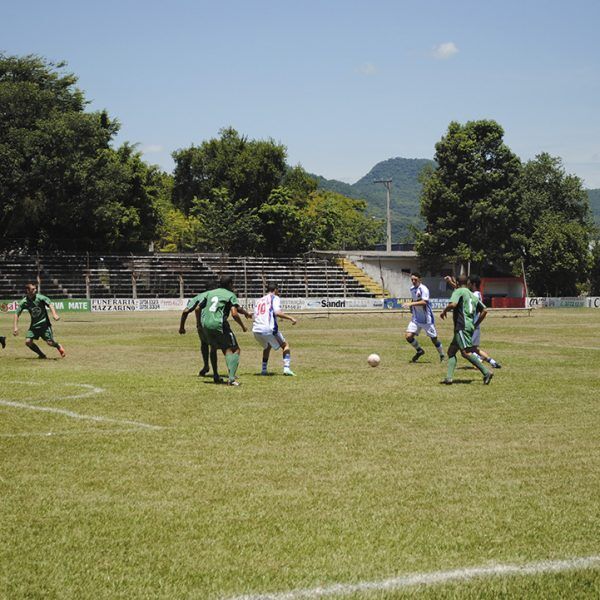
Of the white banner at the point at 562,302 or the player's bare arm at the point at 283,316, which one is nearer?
the player's bare arm at the point at 283,316

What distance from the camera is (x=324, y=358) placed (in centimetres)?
2280

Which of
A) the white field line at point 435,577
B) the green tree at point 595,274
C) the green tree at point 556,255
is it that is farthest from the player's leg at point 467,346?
the green tree at point 595,274

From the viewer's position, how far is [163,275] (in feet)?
229

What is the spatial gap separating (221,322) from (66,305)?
45766 mm

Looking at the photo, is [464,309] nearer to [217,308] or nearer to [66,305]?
[217,308]

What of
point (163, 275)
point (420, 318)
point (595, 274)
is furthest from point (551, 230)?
point (420, 318)

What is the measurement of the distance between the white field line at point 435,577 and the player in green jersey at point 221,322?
1054 centimetres

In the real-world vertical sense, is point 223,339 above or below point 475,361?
above

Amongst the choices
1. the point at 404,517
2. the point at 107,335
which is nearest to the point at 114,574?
the point at 404,517

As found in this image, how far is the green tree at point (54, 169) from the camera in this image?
63.9 metres

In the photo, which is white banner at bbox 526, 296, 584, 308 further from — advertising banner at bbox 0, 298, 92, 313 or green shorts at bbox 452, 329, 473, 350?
green shorts at bbox 452, 329, 473, 350

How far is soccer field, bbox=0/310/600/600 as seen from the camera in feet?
18.5

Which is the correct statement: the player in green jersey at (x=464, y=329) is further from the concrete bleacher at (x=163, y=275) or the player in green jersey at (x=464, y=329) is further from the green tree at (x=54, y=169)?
the green tree at (x=54, y=169)

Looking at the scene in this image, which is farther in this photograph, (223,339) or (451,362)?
(451,362)
